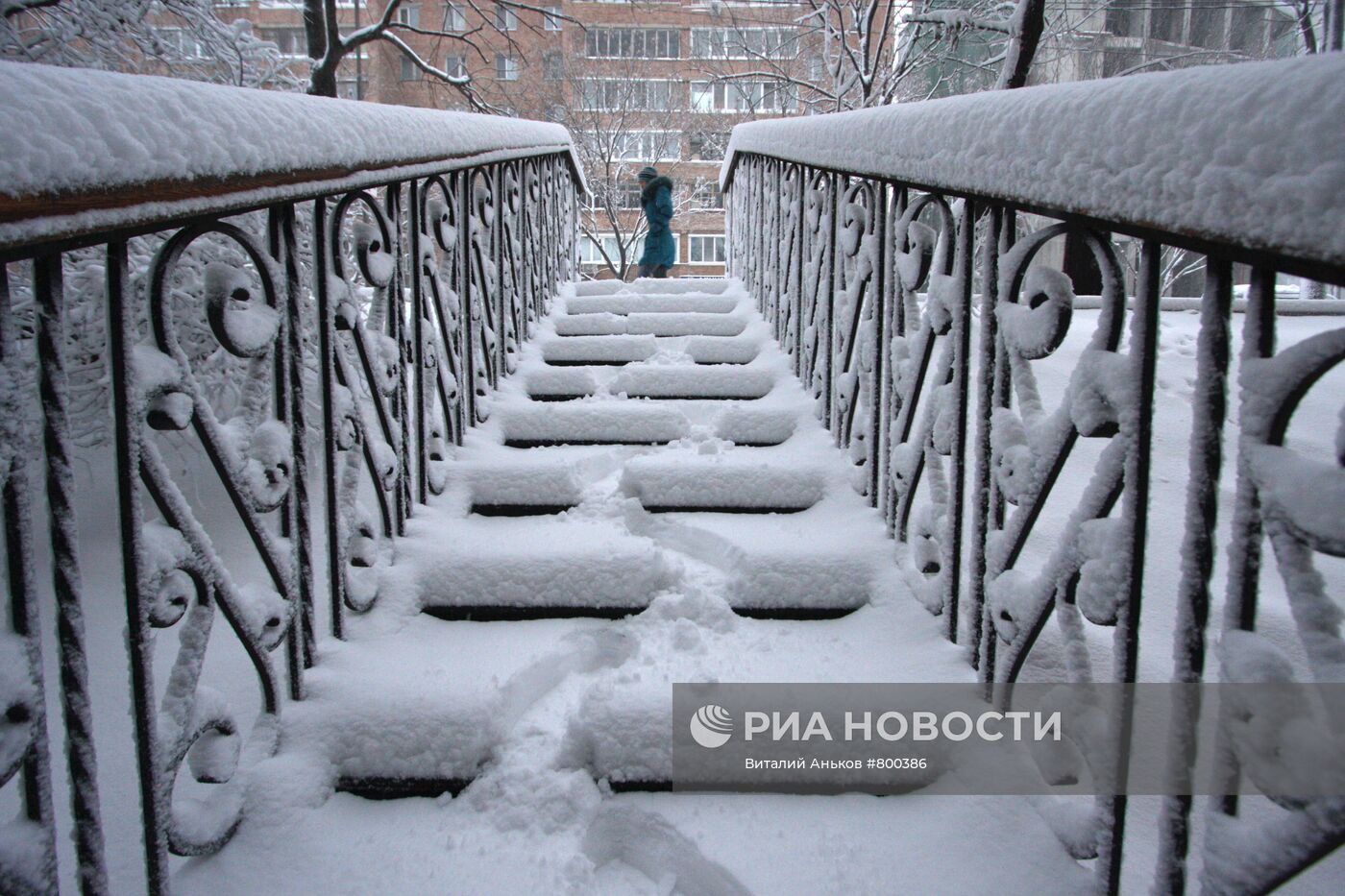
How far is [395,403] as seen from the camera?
219 centimetres

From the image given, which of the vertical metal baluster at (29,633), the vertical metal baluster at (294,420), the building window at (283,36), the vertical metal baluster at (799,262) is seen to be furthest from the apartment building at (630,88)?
the vertical metal baluster at (29,633)

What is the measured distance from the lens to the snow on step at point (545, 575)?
196cm

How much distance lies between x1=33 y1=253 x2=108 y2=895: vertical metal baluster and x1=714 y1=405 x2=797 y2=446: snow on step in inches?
78.3

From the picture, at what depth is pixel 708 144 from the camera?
80.7 ft

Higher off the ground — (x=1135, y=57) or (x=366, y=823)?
(x=1135, y=57)

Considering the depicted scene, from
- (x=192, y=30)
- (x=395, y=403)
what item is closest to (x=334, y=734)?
(x=395, y=403)

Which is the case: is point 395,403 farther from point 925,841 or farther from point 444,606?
point 925,841

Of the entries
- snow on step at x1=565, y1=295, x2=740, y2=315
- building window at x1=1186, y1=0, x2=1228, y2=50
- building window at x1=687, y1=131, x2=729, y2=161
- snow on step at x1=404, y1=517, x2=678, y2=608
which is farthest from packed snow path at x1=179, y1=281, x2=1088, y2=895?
building window at x1=687, y1=131, x2=729, y2=161

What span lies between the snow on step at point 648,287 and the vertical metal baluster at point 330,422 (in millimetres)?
3175

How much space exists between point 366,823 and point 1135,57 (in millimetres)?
20814

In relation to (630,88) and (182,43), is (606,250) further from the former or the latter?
(182,43)

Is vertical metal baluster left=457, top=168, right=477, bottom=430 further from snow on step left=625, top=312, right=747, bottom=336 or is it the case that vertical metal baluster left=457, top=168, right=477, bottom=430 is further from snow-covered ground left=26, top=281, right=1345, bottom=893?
snow on step left=625, top=312, right=747, bottom=336

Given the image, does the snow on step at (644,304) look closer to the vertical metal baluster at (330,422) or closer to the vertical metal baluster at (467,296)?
the vertical metal baluster at (467,296)

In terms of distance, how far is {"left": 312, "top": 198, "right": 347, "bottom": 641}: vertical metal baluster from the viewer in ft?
5.64
